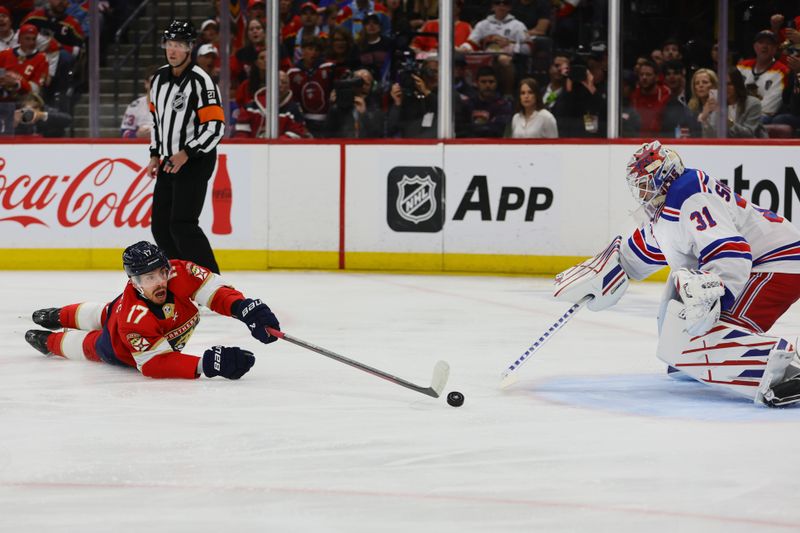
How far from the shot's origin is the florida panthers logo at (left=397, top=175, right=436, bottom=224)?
24.1 feet

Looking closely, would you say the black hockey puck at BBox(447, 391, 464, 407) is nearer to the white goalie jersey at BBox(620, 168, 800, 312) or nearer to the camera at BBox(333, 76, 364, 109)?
the white goalie jersey at BBox(620, 168, 800, 312)

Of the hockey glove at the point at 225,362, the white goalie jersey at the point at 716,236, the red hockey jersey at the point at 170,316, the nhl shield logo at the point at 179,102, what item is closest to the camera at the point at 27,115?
the nhl shield logo at the point at 179,102

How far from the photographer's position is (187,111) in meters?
5.39

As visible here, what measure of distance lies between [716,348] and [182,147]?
283 centimetres

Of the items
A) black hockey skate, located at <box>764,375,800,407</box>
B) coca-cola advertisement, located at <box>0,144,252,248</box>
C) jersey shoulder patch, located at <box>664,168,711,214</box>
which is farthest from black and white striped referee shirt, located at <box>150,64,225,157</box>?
black hockey skate, located at <box>764,375,800,407</box>

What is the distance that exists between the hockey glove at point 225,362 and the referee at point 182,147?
171cm

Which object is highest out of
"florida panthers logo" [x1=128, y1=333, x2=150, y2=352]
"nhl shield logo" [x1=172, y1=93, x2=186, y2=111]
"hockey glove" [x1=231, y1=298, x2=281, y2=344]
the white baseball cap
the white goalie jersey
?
the white baseball cap

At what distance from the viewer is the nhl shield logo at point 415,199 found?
24.1 feet

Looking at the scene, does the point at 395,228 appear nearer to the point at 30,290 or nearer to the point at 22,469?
the point at 30,290

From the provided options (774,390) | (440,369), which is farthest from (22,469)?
(774,390)

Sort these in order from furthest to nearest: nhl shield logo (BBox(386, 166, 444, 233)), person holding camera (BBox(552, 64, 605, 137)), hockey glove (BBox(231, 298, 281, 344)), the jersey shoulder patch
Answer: nhl shield logo (BBox(386, 166, 444, 233)) → person holding camera (BBox(552, 64, 605, 137)) → hockey glove (BBox(231, 298, 281, 344)) → the jersey shoulder patch

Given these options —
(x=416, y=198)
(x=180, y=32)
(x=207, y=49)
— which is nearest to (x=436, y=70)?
(x=416, y=198)

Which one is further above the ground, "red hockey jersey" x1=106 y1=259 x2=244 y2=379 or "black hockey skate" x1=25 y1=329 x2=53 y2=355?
"red hockey jersey" x1=106 y1=259 x2=244 y2=379

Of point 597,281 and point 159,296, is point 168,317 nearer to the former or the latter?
point 159,296
